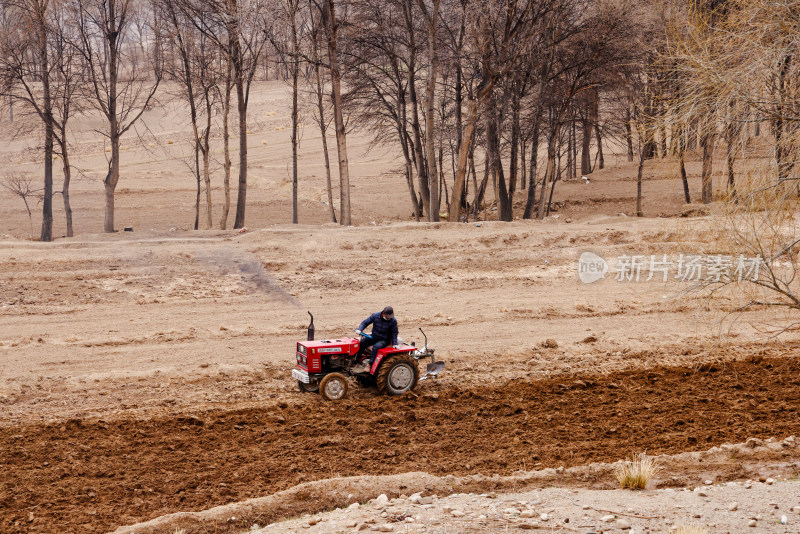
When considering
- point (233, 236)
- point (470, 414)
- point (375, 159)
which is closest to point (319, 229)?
point (233, 236)

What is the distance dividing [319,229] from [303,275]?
4976 mm

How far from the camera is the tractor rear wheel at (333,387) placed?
1229cm

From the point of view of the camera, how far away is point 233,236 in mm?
25484

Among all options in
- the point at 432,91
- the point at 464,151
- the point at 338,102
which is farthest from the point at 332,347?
the point at 432,91

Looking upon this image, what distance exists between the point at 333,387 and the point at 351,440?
157cm

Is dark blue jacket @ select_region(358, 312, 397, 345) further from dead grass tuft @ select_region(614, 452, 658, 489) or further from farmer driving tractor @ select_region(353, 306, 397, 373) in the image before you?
dead grass tuft @ select_region(614, 452, 658, 489)

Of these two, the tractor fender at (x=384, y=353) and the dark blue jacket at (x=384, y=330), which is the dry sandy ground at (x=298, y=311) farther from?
the dark blue jacket at (x=384, y=330)

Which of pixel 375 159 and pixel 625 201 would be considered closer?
pixel 625 201

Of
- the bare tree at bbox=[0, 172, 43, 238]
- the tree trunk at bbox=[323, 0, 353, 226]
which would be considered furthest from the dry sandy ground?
the bare tree at bbox=[0, 172, 43, 238]

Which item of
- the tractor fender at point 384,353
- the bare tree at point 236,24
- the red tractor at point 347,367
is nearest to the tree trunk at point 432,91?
the bare tree at point 236,24

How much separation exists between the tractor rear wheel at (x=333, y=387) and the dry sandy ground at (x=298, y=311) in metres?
0.33

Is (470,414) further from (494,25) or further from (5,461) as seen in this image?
(494,25)

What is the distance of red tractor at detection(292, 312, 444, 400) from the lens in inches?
486

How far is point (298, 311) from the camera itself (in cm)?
1836
